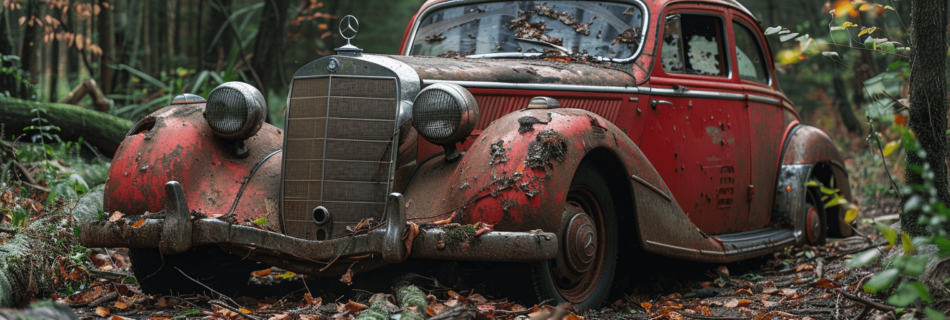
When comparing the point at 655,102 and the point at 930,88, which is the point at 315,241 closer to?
the point at 655,102

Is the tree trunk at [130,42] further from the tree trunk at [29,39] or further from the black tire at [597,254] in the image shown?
the black tire at [597,254]

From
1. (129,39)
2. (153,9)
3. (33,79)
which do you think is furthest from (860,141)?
(153,9)

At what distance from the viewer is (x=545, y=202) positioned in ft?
10.6

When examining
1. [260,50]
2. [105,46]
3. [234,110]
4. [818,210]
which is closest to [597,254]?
[234,110]

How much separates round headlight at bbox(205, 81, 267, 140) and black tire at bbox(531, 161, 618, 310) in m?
1.59

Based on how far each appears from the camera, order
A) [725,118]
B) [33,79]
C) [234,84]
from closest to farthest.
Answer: [234,84]
[725,118]
[33,79]

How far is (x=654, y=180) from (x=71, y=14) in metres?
9.66

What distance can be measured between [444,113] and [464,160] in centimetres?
23

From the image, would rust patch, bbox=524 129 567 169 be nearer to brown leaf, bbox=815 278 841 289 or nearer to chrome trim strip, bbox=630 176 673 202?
chrome trim strip, bbox=630 176 673 202

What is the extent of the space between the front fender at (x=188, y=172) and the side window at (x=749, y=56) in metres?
3.34

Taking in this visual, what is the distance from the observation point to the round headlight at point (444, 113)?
11.4ft

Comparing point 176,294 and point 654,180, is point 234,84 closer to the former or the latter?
point 176,294

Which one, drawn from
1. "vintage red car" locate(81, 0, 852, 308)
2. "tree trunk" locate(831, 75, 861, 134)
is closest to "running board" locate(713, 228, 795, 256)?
"vintage red car" locate(81, 0, 852, 308)

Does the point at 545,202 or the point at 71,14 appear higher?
the point at 71,14
